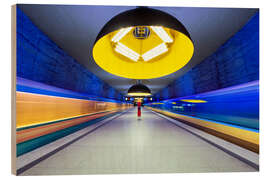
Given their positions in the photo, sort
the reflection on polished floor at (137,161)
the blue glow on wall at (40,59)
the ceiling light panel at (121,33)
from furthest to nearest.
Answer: the blue glow on wall at (40,59) → the reflection on polished floor at (137,161) → the ceiling light panel at (121,33)

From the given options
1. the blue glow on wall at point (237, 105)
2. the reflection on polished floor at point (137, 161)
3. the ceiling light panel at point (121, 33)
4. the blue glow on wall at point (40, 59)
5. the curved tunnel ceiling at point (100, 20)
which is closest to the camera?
the ceiling light panel at point (121, 33)

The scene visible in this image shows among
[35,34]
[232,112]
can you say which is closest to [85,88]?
[35,34]

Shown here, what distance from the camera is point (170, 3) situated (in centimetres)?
119

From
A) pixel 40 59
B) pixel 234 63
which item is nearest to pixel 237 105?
pixel 234 63

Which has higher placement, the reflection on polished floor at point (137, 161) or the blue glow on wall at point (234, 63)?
the blue glow on wall at point (234, 63)

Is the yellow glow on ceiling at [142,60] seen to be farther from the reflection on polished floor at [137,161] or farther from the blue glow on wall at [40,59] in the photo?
the blue glow on wall at [40,59]

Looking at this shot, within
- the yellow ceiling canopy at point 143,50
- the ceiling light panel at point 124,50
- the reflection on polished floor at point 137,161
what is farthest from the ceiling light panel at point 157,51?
the reflection on polished floor at point 137,161

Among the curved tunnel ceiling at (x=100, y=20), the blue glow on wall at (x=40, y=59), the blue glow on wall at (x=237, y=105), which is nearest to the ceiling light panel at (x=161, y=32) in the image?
the curved tunnel ceiling at (x=100, y=20)

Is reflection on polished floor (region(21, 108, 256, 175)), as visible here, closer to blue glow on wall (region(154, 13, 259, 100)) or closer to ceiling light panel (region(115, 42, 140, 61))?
ceiling light panel (region(115, 42, 140, 61))

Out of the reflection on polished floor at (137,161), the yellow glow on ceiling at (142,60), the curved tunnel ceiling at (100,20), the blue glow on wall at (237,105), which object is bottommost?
the reflection on polished floor at (137,161)

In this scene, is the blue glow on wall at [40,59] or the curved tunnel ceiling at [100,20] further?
the blue glow on wall at [40,59]

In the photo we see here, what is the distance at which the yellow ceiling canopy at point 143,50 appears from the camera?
2.94 ft
